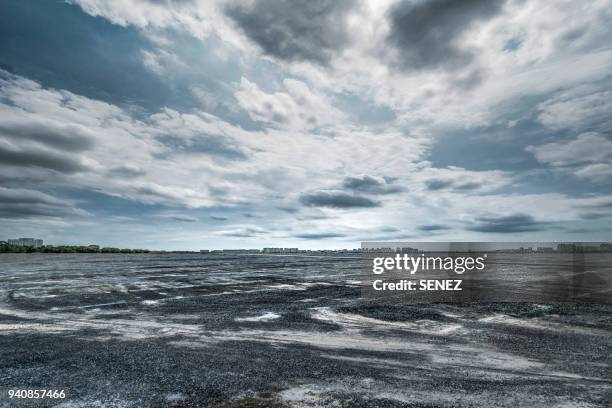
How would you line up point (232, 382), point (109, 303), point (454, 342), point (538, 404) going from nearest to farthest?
point (538, 404) → point (232, 382) → point (454, 342) → point (109, 303)

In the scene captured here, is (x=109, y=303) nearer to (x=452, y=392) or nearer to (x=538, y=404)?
(x=452, y=392)

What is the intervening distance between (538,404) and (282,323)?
6.30 meters

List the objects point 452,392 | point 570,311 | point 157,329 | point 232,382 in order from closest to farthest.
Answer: point 452,392, point 232,382, point 157,329, point 570,311

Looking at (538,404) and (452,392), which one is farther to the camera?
(452,392)

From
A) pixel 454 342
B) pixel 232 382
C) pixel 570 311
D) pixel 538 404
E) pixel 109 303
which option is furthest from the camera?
pixel 109 303

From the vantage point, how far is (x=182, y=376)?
17.9 ft

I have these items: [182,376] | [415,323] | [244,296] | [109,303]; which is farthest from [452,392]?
[109,303]

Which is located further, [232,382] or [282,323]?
[282,323]

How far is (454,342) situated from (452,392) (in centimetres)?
300

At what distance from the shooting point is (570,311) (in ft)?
37.2

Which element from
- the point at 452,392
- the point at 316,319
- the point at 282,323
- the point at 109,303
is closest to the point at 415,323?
the point at 316,319

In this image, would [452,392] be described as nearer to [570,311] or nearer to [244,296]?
[570,311]

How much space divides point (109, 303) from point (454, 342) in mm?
12130

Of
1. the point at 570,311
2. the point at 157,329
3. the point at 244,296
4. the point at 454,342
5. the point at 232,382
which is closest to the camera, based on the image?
the point at 232,382
